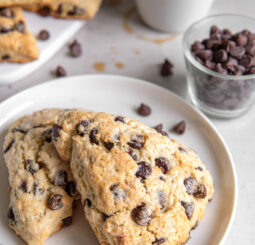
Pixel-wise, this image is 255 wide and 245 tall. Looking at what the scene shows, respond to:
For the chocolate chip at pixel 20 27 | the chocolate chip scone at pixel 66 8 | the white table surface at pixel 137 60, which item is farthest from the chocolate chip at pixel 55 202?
the chocolate chip scone at pixel 66 8

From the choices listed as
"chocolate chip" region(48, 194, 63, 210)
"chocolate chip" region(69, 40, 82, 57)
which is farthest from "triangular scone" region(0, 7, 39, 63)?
"chocolate chip" region(48, 194, 63, 210)

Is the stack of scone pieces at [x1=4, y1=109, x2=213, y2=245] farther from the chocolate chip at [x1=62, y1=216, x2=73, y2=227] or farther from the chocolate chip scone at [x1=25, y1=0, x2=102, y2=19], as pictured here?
the chocolate chip scone at [x1=25, y1=0, x2=102, y2=19]

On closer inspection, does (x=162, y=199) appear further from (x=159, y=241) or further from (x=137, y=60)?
(x=137, y=60)

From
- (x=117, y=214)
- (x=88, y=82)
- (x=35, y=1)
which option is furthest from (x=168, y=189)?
(x=35, y=1)

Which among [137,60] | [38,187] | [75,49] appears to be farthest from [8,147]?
[137,60]

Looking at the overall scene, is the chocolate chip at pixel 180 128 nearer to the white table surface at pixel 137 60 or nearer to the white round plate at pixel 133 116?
the white round plate at pixel 133 116

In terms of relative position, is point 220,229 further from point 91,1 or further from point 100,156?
point 91,1
